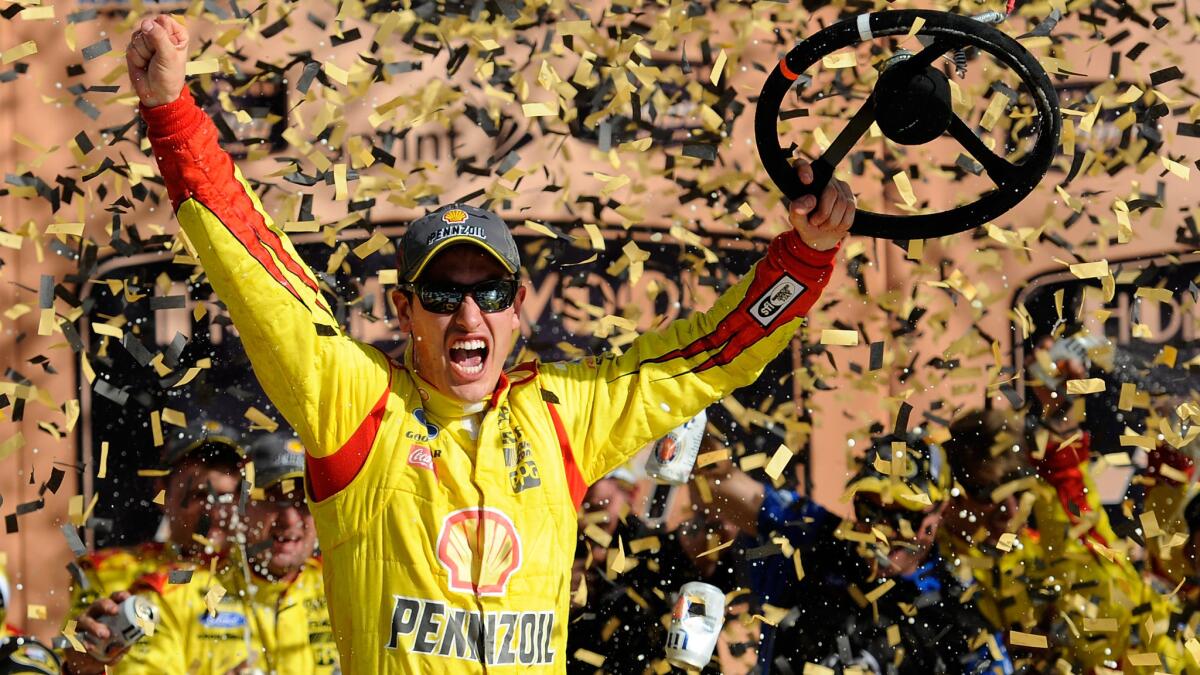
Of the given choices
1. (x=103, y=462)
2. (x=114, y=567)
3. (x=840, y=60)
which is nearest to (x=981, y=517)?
(x=840, y=60)

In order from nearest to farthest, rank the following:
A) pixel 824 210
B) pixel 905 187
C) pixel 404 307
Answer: pixel 824 210, pixel 404 307, pixel 905 187

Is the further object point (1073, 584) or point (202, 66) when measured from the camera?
point (1073, 584)

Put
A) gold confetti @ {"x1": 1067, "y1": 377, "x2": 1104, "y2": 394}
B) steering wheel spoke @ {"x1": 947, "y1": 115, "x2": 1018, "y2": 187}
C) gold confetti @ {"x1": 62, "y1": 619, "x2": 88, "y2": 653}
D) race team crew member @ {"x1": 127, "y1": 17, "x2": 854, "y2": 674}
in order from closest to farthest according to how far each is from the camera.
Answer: race team crew member @ {"x1": 127, "y1": 17, "x2": 854, "y2": 674} → steering wheel spoke @ {"x1": 947, "y1": 115, "x2": 1018, "y2": 187} → gold confetti @ {"x1": 62, "y1": 619, "x2": 88, "y2": 653} → gold confetti @ {"x1": 1067, "y1": 377, "x2": 1104, "y2": 394}

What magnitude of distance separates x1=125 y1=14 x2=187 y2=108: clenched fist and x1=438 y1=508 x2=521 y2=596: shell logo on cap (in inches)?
50.7

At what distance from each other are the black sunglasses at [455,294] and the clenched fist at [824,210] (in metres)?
0.82

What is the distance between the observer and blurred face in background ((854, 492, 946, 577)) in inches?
257

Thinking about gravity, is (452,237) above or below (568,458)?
above

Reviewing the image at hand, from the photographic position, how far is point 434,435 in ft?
13.0

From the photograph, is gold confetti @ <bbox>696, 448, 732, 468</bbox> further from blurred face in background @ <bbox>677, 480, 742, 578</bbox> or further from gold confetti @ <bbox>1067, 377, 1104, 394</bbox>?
gold confetti @ <bbox>1067, 377, 1104, 394</bbox>

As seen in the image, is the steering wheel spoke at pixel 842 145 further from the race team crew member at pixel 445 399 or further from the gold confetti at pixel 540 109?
the gold confetti at pixel 540 109

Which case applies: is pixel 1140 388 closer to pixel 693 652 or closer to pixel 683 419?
pixel 693 652

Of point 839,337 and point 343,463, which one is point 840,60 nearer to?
point 839,337

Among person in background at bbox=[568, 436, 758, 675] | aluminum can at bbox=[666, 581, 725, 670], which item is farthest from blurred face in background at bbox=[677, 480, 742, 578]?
aluminum can at bbox=[666, 581, 725, 670]

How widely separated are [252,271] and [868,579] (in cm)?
370
